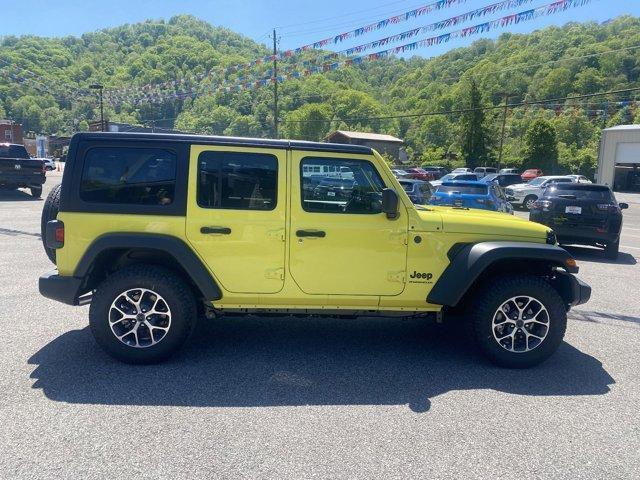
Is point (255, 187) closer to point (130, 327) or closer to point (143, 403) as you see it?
point (130, 327)

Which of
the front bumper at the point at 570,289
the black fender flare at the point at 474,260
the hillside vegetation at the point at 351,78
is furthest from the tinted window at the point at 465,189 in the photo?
the hillside vegetation at the point at 351,78

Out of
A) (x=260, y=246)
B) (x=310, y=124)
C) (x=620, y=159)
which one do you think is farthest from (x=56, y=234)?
(x=310, y=124)

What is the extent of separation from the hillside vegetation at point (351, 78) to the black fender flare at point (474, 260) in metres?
27.0

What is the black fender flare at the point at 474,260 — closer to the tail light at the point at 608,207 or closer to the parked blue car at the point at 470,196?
the tail light at the point at 608,207

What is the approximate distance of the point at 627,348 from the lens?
4.99 metres

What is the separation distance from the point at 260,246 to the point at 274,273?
258 mm

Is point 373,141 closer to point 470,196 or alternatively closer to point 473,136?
point 473,136

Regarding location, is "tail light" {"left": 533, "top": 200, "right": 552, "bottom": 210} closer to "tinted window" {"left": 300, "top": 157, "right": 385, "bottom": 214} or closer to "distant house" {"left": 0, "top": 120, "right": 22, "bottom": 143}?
"tinted window" {"left": 300, "top": 157, "right": 385, "bottom": 214}

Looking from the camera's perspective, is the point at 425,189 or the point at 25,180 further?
the point at 25,180

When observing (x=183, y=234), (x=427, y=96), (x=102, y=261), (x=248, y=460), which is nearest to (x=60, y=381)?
(x=102, y=261)

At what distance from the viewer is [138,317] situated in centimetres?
425

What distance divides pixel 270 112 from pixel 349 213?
43353 millimetres

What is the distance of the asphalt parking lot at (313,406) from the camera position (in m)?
2.96

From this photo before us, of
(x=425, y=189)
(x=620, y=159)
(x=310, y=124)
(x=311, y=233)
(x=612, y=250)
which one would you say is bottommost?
(x=612, y=250)
